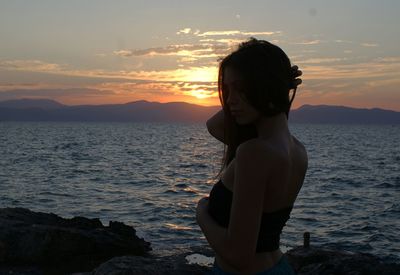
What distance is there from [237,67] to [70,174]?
1360 inches

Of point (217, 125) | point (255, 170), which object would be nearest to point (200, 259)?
point (217, 125)

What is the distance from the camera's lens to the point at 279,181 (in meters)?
1.98

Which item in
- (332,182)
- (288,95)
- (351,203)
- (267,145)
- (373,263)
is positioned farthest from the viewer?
(332,182)

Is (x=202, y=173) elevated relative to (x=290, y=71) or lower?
lower

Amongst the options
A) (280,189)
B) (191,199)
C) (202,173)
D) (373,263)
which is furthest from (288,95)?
(202,173)

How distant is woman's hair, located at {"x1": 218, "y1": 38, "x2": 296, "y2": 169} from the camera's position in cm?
202

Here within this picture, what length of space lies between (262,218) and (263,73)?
0.59 meters

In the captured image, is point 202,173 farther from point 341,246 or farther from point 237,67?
point 237,67

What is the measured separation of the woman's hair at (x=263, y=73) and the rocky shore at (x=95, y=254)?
587 cm

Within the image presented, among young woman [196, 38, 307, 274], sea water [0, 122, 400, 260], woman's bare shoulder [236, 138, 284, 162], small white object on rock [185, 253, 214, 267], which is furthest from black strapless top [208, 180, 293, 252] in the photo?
sea water [0, 122, 400, 260]

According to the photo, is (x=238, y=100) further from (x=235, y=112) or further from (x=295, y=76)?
(x=295, y=76)

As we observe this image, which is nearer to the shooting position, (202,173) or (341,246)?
(341,246)

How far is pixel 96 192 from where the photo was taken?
25859 mm

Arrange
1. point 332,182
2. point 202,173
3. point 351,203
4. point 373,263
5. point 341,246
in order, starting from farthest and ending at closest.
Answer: point 202,173 < point 332,182 < point 351,203 < point 341,246 < point 373,263
